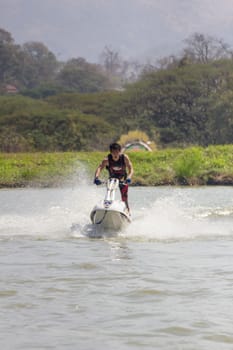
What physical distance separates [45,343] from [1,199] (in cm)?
1698

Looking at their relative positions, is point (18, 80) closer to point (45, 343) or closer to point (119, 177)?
point (119, 177)

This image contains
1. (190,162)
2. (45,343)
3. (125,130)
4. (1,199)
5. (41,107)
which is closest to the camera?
(45,343)

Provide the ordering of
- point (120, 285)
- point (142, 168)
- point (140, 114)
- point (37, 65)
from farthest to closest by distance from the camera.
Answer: point (37, 65) → point (140, 114) → point (142, 168) → point (120, 285)

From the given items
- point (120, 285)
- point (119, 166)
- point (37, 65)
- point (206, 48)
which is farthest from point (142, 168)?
point (37, 65)

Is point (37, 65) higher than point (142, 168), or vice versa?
point (37, 65)

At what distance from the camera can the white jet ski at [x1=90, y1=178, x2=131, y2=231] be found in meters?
13.8

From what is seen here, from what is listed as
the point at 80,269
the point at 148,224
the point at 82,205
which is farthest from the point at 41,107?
the point at 80,269

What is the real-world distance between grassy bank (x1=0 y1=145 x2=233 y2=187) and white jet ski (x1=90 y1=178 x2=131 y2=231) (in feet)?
49.8

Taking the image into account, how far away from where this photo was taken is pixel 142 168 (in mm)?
32781

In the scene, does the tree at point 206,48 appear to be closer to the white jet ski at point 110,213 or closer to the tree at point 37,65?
the tree at point 37,65

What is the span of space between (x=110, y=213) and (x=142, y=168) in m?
19.0

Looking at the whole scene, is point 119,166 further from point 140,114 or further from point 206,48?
point 206,48

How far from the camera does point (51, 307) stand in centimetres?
823

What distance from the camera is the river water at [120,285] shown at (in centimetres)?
724
